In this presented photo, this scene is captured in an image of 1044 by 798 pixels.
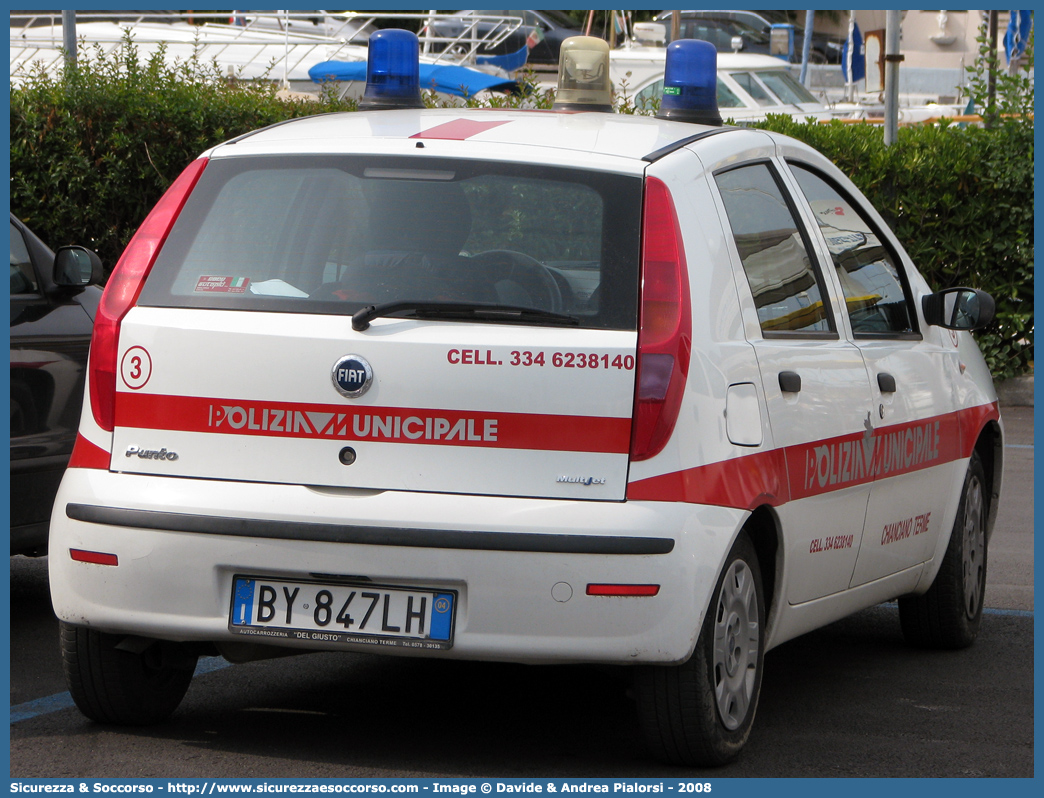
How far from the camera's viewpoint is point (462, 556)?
382cm

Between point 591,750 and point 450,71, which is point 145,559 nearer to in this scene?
point 591,750

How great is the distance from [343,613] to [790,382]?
138 cm

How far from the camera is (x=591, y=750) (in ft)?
14.3

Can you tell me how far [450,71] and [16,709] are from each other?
624 inches

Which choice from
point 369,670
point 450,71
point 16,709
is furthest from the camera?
point 450,71

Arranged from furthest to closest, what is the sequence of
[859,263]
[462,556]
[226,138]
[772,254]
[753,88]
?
[753,88] → [226,138] → [859,263] → [772,254] → [462,556]

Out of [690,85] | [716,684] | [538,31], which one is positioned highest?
[538,31]

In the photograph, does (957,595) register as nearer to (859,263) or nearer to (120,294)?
(859,263)

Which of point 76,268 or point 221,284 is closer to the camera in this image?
point 221,284

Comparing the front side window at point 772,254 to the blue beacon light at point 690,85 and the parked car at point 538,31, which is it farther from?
the parked car at point 538,31

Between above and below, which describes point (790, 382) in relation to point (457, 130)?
below

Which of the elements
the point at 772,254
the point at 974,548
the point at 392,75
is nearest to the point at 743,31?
the point at 974,548

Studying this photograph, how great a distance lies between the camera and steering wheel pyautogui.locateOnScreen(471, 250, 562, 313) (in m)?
3.98

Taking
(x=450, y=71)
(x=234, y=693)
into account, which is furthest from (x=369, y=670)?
(x=450, y=71)
